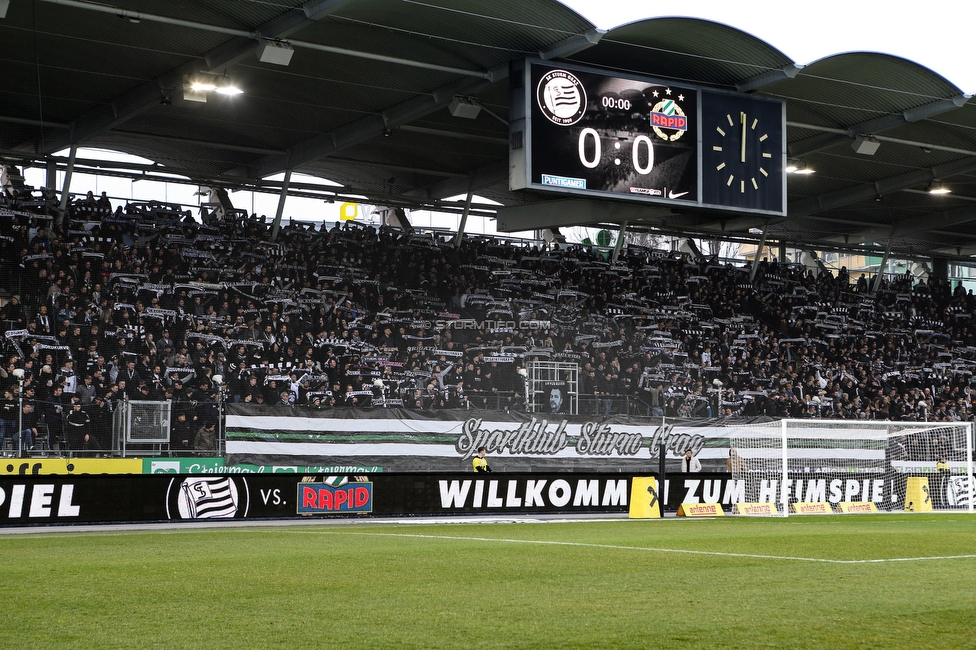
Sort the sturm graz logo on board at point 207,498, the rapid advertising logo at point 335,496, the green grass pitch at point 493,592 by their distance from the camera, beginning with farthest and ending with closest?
the rapid advertising logo at point 335,496 < the sturm graz logo on board at point 207,498 < the green grass pitch at point 493,592

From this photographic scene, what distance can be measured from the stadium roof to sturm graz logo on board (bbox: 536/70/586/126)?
0.71 metres

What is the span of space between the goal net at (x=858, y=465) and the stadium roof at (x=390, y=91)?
6963 mm

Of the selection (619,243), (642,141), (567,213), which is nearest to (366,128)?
(567,213)

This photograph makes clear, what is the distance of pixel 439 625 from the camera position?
6.53 meters

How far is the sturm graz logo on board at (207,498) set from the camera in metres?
20.6

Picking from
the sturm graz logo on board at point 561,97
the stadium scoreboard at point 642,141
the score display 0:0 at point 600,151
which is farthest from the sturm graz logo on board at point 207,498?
the sturm graz logo on board at point 561,97

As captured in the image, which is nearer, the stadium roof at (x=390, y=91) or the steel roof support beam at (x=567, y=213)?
the stadium roof at (x=390, y=91)

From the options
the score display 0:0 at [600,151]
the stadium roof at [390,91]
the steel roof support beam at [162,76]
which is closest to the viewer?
the steel roof support beam at [162,76]

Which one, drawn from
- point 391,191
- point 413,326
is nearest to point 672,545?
point 413,326

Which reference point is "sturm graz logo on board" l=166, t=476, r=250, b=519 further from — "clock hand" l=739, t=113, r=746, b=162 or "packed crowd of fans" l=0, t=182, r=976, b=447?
"clock hand" l=739, t=113, r=746, b=162

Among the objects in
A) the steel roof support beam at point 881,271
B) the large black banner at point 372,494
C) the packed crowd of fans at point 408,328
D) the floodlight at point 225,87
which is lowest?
the large black banner at point 372,494

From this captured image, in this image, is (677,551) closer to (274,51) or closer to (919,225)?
(274,51)

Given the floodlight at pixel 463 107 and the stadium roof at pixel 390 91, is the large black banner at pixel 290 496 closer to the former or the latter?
the stadium roof at pixel 390 91

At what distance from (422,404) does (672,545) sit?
1611 centimetres
